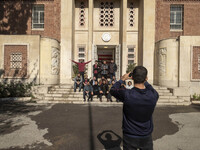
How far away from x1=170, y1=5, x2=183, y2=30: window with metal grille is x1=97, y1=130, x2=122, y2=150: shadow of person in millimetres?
13519

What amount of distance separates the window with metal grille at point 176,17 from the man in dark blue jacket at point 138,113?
14353 millimetres

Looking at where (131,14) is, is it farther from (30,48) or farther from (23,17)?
(23,17)

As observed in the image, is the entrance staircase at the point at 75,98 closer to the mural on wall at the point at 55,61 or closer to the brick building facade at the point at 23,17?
the mural on wall at the point at 55,61

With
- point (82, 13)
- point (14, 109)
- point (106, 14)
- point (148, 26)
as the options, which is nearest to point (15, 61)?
point (14, 109)

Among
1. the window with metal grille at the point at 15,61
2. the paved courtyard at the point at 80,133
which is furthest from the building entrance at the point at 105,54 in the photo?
the paved courtyard at the point at 80,133

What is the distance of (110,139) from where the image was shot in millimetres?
3682

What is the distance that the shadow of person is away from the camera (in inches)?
130

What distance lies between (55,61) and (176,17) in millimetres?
12756

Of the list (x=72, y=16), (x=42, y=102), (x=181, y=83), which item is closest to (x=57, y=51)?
(x=72, y=16)

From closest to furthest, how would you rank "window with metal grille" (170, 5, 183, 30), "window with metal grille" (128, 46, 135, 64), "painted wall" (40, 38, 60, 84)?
"painted wall" (40, 38, 60, 84)
"window with metal grille" (170, 5, 183, 30)
"window with metal grille" (128, 46, 135, 64)

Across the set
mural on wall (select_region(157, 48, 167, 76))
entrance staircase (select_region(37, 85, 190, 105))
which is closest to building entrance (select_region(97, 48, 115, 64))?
mural on wall (select_region(157, 48, 167, 76))

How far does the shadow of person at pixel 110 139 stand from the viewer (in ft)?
10.8

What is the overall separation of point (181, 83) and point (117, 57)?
599 cm

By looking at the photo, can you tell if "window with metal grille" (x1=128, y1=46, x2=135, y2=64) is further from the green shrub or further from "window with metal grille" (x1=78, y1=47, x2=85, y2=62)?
the green shrub
